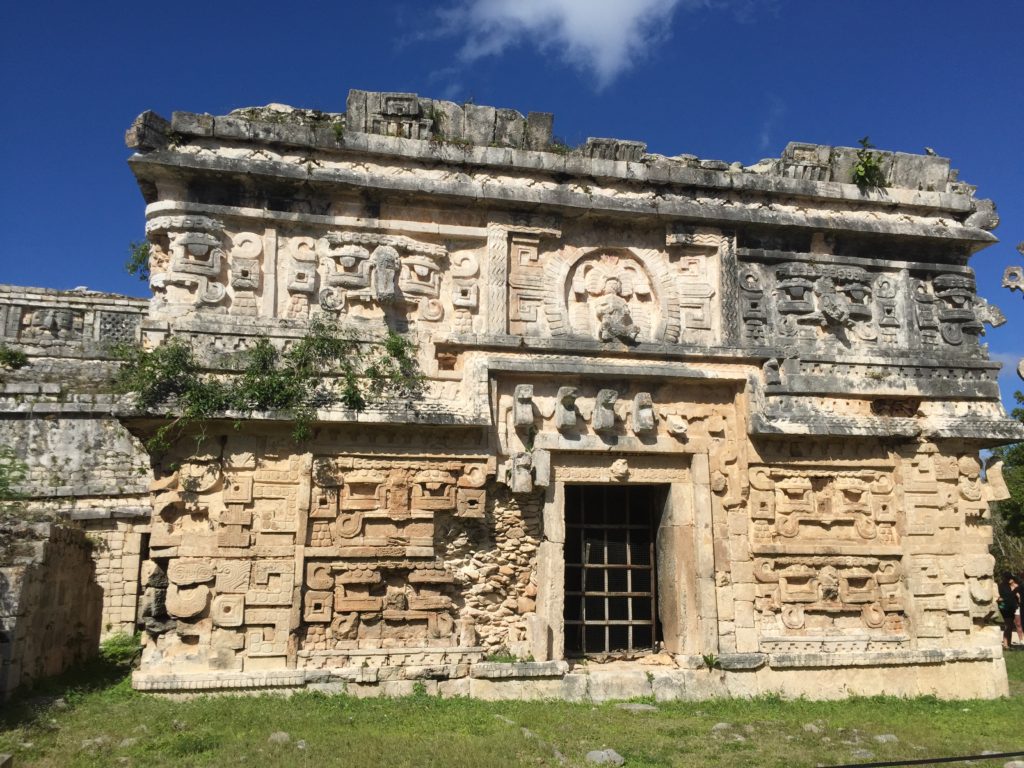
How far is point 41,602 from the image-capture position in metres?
8.12

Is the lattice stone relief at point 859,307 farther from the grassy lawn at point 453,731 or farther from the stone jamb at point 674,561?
the grassy lawn at point 453,731

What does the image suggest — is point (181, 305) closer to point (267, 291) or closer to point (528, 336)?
point (267, 291)

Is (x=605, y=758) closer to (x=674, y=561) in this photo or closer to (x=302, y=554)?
(x=674, y=561)

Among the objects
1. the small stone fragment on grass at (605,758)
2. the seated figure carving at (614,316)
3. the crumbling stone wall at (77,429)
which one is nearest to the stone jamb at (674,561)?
the seated figure carving at (614,316)

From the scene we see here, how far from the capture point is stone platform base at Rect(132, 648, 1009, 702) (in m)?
8.02

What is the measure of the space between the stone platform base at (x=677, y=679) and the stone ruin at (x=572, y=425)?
0.11 feet

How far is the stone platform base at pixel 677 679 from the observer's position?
8023 mm

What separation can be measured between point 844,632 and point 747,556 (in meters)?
1.48

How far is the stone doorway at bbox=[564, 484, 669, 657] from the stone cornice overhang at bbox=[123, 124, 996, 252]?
Answer: 3427 millimetres

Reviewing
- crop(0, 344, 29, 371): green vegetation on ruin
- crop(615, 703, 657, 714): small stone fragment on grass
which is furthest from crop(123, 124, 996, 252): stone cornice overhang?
crop(0, 344, 29, 371): green vegetation on ruin

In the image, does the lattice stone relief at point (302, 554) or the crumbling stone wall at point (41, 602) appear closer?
the crumbling stone wall at point (41, 602)

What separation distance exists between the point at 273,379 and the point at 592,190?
4.24 m

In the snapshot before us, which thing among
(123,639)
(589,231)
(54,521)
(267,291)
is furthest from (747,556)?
(123,639)

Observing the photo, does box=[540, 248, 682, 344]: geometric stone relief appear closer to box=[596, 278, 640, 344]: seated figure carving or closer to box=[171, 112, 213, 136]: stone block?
box=[596, 278, 640, 344]: seated figure carving
